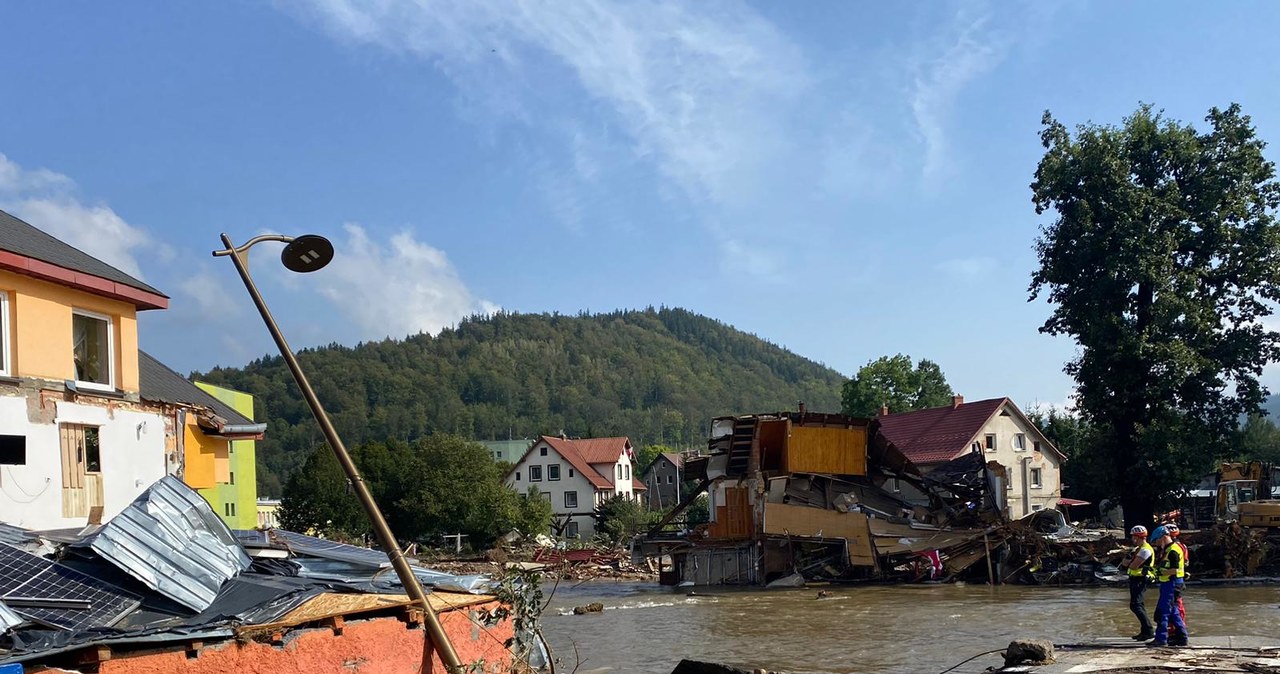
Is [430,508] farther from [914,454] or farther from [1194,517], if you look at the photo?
[1194,517]

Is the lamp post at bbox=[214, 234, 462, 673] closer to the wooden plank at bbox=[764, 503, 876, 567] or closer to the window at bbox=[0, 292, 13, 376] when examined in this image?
the window at bbox=[0, 292, 13, 376]

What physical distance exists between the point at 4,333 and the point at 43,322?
21.6 inches

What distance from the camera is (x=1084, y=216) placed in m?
40.0

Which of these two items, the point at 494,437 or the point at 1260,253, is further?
the point at 494,437

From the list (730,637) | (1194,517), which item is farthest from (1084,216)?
(730,637)

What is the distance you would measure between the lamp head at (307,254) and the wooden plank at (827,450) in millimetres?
31364

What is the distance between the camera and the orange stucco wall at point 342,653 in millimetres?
9547

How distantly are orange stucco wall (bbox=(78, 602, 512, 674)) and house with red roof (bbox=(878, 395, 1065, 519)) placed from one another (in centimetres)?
4560

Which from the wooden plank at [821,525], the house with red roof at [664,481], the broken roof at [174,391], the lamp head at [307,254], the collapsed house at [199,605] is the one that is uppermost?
the lamp head at [307,254]

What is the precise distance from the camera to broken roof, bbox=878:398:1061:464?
55750 millimetres

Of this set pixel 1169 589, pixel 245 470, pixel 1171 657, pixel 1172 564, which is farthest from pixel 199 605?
pixel 245 470

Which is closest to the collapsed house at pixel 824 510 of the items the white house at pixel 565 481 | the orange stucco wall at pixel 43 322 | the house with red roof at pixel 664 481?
the orange stucco wall at pixel 43 322

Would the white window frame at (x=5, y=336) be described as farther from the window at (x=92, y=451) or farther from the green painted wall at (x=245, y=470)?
the green painted wall at (x=245, y=470)

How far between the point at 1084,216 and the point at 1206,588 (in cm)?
1361
